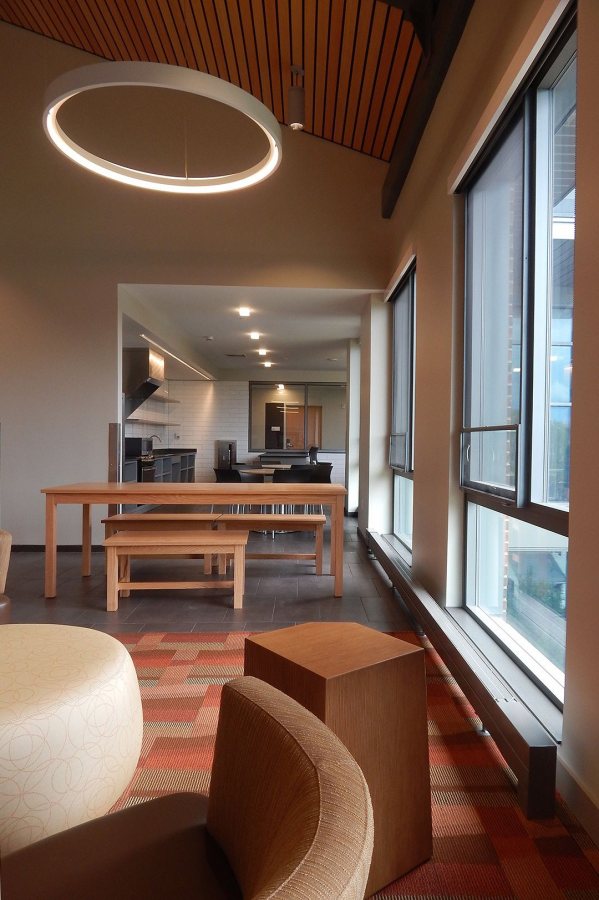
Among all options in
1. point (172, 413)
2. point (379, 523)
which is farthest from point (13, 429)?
point (172, 413)

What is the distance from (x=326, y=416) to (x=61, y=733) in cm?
1183

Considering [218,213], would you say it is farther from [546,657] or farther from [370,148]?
[546,657]

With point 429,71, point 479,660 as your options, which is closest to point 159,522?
point 479,660

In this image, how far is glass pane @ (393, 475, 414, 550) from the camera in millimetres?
5289

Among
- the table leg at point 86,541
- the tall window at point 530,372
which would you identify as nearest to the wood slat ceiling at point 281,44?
the tall window at point 530,372

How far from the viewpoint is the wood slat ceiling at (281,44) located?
4.00 meters

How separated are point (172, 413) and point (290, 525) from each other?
26.0 feet

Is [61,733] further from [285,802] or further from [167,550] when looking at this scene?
[167,550]

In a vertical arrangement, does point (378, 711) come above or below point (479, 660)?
above

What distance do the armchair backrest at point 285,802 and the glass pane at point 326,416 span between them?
39.4ft

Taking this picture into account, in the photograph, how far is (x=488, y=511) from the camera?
2.91 meters

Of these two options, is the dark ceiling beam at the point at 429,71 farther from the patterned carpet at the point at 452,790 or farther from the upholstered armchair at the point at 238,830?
the upholstered armchair at the point at 238,830

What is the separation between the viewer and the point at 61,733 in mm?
1327

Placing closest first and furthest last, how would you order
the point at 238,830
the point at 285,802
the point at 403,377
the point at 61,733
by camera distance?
the point at 285,802 → the point at 238,830 → the point at 61,733 → the point at 403,377
